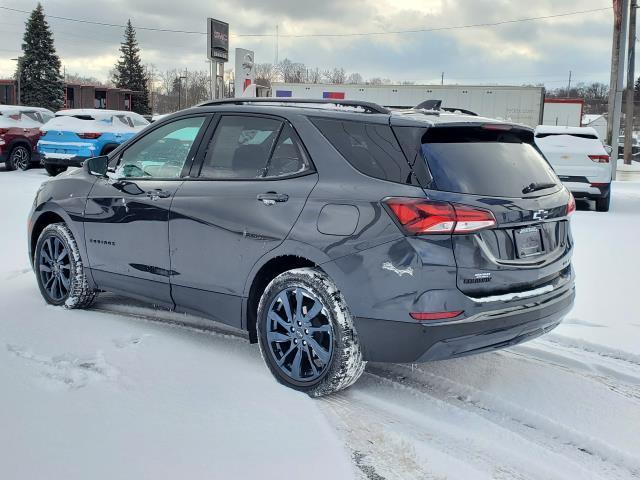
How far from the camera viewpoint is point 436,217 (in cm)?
311

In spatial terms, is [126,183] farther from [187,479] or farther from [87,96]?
[87,96]

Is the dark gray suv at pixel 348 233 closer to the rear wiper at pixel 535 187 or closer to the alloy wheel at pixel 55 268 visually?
the rear wiper at pixel 535 187

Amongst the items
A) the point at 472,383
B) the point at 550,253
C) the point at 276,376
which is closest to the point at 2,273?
the point at 276,376

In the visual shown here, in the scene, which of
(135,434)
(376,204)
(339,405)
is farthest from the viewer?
Result: (339,405)

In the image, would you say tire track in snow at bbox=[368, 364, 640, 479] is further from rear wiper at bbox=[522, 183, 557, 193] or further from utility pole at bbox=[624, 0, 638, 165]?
utility pole at bbox=[624, 0, 638, 165]

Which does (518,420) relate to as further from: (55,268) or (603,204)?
(603,204)

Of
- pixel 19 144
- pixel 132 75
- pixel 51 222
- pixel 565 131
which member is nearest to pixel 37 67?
pixel 132 75

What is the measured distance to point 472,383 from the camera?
386 cm

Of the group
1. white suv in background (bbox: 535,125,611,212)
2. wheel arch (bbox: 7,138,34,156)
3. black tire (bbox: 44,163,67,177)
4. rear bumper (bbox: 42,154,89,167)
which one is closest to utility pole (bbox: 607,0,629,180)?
white suv in background (bbox: 535,125,611,212)

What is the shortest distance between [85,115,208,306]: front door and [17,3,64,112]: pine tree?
60.2 metres

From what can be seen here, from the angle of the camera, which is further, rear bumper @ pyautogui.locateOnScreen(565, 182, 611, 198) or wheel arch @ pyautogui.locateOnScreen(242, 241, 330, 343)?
rear bumper @ pyautogui.locateOnScreen(565, 182, 611, 198)

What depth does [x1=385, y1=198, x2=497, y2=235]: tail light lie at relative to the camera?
311 cm

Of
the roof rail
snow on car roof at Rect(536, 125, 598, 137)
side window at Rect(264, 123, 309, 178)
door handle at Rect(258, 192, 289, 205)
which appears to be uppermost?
the roof rail

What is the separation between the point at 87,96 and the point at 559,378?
7637 centimetres
